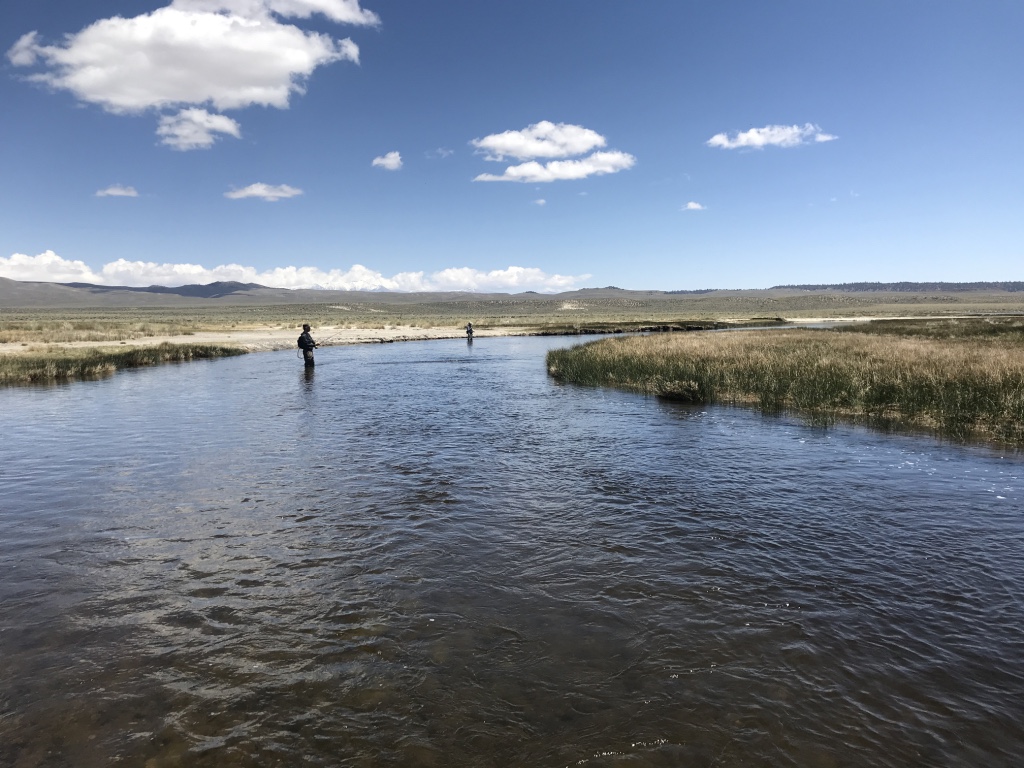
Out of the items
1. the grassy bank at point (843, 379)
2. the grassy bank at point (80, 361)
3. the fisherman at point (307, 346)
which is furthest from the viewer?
the fisherman at point (307, 346)

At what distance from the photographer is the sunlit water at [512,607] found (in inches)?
197

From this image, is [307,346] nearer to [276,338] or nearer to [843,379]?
[843,379]

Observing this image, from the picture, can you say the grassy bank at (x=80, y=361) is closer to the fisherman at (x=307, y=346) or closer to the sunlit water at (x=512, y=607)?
the fisherman at (x=307, y=346)

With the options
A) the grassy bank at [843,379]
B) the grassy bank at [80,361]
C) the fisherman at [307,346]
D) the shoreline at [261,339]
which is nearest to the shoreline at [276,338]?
the shoreline at [261,339]

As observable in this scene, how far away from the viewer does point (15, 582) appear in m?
7.77

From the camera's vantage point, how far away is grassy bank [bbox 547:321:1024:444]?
59.3 feet

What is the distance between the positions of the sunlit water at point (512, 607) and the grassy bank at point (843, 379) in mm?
4288

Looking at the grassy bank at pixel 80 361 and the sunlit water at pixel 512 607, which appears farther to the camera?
the grassy bank at pixel 80 361

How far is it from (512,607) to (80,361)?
119ft

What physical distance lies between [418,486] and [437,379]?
19779 mm

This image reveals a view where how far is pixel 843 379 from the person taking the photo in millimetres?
22562

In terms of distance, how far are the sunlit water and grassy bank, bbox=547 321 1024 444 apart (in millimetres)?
4288

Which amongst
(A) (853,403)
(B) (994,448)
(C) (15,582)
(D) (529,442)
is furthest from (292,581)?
(A) (853,403)

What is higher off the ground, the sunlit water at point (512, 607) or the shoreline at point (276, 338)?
the shoreline at point (276, 338)
